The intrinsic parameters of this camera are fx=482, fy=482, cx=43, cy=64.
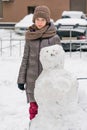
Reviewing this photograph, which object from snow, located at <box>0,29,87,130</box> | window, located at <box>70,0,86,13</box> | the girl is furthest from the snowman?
window, located at <box>70,0,86,13</box>

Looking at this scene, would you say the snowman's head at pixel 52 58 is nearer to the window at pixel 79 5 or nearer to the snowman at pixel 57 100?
the snowman at pixel 57 100

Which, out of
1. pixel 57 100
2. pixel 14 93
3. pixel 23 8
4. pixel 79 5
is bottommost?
pixel 14 93

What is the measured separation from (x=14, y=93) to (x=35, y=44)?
3503mm

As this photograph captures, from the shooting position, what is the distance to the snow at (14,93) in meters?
5.75

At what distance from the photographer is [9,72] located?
1032 cm

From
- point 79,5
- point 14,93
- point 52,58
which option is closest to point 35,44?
point 52,58

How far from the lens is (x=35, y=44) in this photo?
462 centimetres

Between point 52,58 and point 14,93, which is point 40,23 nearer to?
point 52,58

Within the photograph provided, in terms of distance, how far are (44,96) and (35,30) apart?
1401 millimetres

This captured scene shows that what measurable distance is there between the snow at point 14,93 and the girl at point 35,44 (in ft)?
1.66

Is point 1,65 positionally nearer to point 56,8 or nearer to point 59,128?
point 59,128

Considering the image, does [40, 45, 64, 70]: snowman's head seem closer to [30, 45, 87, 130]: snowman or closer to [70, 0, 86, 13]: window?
[30, 45, 87, 130]: snowman

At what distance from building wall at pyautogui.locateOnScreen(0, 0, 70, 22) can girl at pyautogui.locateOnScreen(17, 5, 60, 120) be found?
21.8m

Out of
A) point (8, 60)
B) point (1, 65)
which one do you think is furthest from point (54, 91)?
point (8, 60)
